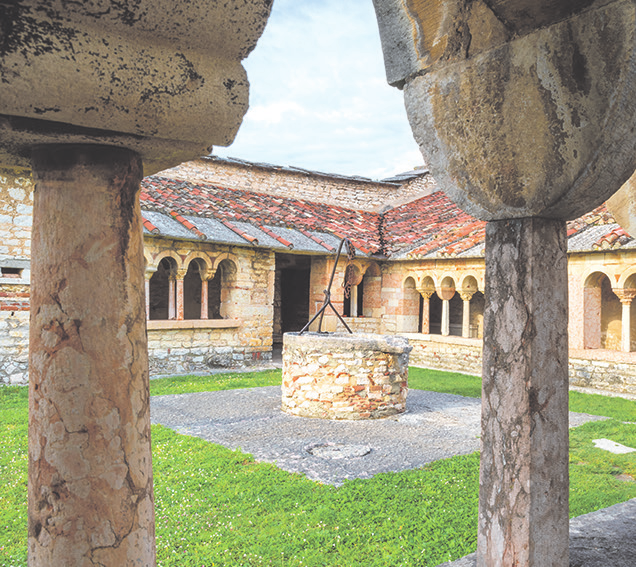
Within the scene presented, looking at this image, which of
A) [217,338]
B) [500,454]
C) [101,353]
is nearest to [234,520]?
[500,454]

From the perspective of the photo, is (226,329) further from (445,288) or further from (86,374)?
(86,374)

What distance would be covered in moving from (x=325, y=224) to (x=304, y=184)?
218 cm

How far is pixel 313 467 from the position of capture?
14.9 ft

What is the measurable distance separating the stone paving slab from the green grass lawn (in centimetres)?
26

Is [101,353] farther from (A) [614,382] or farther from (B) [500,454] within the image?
(A) [614,382]

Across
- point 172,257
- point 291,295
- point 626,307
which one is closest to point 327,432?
point 172,257

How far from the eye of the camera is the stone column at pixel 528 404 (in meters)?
1.83

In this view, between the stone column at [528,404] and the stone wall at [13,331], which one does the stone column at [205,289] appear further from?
the stone column at [528,404]

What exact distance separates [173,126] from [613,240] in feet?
28.4

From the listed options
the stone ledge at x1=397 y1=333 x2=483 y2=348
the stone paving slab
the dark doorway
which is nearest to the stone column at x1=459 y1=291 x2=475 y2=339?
the stone ledge at x1=397 y1=333 x2=483 y2=348

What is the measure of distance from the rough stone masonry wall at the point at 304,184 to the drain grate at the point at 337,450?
8286mm

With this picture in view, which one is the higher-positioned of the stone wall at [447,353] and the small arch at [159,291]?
the small arch at [159,291]

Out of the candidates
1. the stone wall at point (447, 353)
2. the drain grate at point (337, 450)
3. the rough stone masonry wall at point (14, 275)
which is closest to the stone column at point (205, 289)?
the rough stone masonry wall at point (14, 275)

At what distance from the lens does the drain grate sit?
4895 millimetres
